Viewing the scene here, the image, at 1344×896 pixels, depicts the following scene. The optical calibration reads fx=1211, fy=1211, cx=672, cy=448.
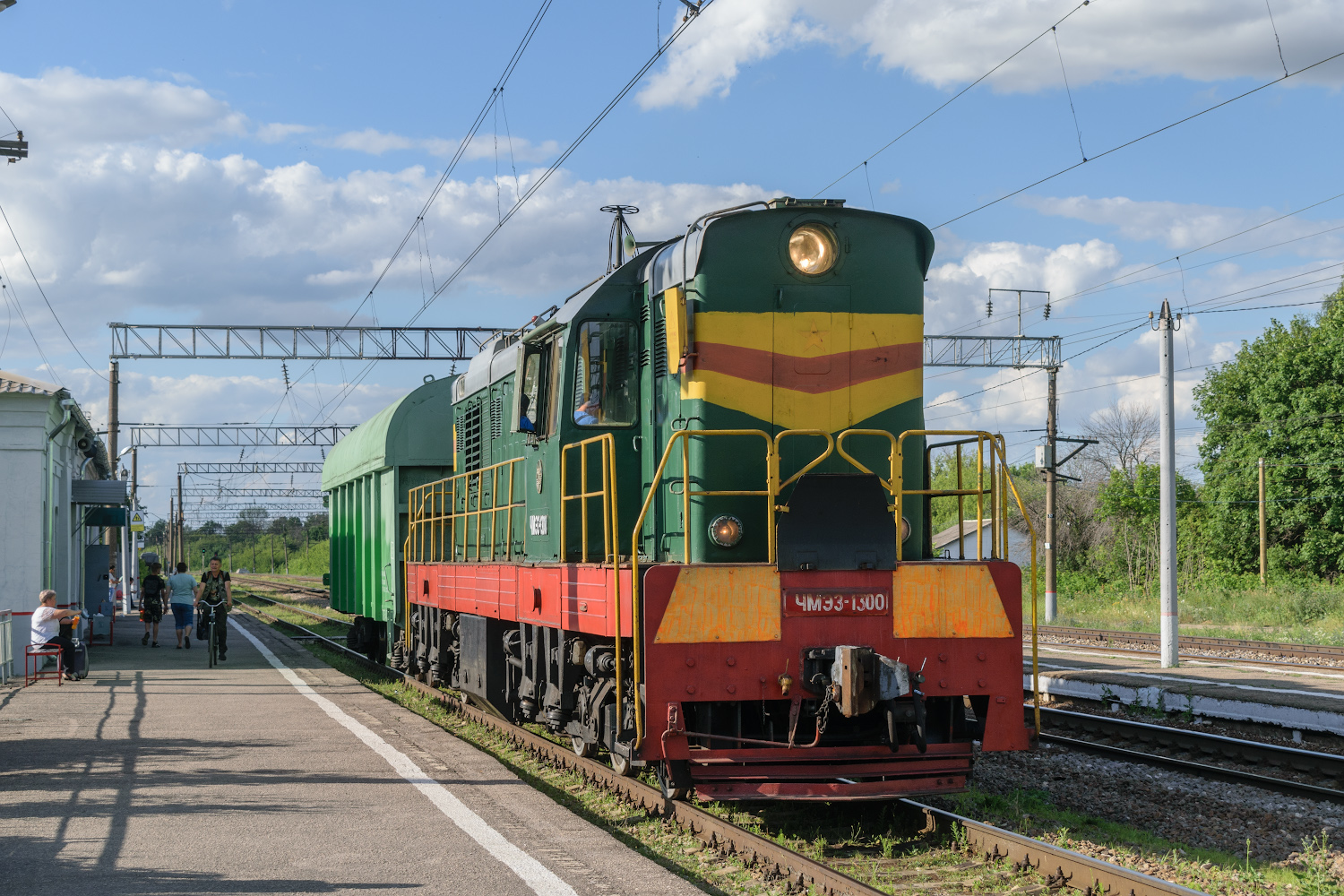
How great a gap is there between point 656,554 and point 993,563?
2.12 metres

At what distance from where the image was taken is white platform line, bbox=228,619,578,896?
5599 millimetres

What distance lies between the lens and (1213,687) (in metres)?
13.2

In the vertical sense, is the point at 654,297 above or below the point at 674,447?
above

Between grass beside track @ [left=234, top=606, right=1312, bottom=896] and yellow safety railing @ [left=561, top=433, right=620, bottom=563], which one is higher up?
yellow safety railing @ [left=561, top=433, right=620, bottom=563]

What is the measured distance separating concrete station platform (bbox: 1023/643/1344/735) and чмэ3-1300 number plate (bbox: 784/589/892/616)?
4.35 m

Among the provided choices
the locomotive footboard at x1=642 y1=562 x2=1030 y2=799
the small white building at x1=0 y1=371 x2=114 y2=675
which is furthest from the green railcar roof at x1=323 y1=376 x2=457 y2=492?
the locomotive footboard at x1=642 y1=562 x2=1030 y2=799

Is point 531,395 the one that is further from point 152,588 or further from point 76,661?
point 152,588

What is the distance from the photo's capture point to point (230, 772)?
8539 millimetres

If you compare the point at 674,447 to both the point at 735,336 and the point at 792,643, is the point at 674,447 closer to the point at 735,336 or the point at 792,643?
the point at 735,336

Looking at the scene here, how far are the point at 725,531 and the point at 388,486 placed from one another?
9.64m

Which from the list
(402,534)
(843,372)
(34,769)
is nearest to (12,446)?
(402,534)

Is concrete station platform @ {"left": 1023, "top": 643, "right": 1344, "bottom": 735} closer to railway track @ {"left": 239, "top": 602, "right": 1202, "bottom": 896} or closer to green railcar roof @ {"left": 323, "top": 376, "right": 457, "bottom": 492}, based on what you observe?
railway track @ {"left": 239, "top": 602, "right": 1202, "bottom": 896}

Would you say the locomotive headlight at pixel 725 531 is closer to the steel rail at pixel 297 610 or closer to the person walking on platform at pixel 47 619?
the person walking on platform at pixel 47 619

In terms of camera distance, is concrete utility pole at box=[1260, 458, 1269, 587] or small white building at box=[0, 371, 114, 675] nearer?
small white building at box=[0, 371, 114, 675]
